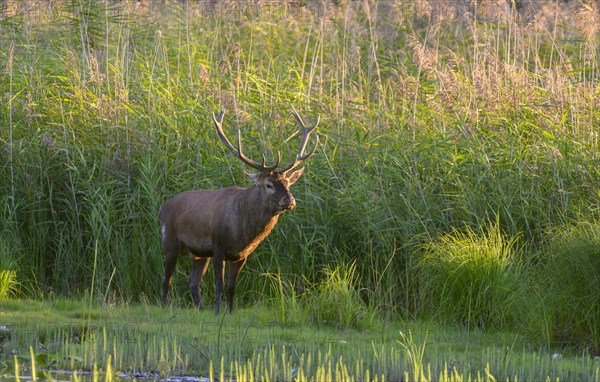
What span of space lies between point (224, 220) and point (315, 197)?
0.97 metres

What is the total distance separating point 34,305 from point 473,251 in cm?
391

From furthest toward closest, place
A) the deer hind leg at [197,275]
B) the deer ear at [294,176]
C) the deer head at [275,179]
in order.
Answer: the deer hind leg at [197,275] < the deer ear at [294,176] < the deer head at [275,179]

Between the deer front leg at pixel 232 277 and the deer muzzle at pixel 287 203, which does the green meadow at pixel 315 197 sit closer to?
the deer front leg at pixel 232 277

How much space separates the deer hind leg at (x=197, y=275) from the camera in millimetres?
10555

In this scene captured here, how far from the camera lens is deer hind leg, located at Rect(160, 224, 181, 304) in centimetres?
1070

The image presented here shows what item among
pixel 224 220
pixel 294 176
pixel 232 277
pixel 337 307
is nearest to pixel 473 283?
pixel 337 307

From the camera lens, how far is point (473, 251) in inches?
376

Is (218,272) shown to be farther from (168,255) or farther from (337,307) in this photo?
(337,307)

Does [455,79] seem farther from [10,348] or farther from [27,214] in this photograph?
[10,348]

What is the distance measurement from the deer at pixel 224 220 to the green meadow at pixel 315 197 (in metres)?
0.37

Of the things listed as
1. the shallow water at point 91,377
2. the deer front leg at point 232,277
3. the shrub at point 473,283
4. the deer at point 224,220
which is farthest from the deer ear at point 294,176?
the shallow water at point 91,377

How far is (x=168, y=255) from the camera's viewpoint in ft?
35.2

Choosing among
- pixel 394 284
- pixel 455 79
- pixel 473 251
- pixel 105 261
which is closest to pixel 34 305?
pixel 105 261

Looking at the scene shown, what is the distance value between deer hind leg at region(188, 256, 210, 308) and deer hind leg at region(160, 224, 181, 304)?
0.68 feet
